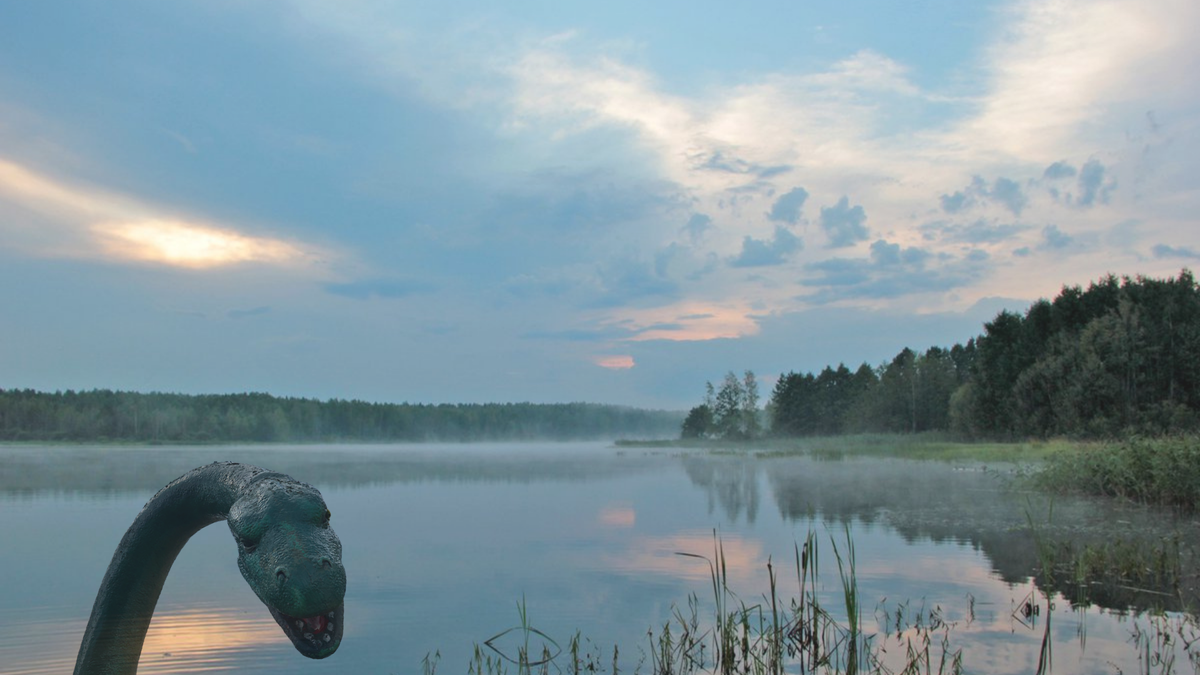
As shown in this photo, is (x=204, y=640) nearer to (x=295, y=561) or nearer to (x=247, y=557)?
(x=247, y=557)

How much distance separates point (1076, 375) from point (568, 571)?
137 feet

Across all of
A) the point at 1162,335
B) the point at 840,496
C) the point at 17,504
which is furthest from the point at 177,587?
the point at 1162,335

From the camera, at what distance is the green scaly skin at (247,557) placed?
1197mm

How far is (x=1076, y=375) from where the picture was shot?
43812 millimetres

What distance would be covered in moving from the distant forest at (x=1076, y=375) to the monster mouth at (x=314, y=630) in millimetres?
34638

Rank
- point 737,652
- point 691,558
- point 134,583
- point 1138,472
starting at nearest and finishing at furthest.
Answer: point 134,583, point 737,652, point 691,558, point 1138,472

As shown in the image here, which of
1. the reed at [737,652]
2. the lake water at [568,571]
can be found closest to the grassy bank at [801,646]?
the reed at [737,652]

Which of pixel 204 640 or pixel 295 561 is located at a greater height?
pixel 295 561

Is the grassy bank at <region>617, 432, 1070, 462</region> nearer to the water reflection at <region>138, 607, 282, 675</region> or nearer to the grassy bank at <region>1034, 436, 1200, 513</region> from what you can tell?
the grassy bank at <region>1034, 436, 1200, 513</region>

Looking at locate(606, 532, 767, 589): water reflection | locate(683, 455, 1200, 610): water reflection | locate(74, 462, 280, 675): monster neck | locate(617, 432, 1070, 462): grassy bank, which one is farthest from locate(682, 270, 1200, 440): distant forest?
locate(74, 462, 280, 675): monster neck

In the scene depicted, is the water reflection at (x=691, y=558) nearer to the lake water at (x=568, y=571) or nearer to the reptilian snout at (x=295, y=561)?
the lake water at (x=568, y=571)

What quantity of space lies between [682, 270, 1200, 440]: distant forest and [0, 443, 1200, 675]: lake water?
20257mm

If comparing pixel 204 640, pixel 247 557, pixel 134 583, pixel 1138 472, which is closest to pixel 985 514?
pixel 1138 472

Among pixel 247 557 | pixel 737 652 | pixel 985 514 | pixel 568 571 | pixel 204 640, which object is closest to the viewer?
pixel 247 557
